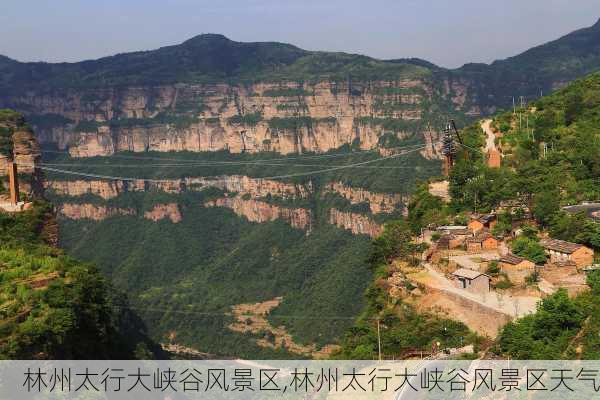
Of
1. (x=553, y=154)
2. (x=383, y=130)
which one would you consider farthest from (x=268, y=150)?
(x=553, y=154)

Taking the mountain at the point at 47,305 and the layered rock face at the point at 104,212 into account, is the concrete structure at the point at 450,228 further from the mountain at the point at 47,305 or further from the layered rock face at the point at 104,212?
the layered rock face at the point at 104,212

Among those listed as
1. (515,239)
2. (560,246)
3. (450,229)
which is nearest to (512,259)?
(560,246)

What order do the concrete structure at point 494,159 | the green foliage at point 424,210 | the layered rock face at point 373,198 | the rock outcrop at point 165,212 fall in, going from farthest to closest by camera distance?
the rock outcrop at point 165,212, the layered rock face at point 373,198, the concrete structure at point 494,159, the green foliage at point 424,210

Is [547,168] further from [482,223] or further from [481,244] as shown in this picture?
[481,244]

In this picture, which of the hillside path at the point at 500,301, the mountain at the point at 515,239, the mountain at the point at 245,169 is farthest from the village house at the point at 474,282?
the mountain at the point at 245,169

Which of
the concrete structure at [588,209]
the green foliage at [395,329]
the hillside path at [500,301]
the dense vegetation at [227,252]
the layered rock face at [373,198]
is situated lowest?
the dense vegetation at [227,252]

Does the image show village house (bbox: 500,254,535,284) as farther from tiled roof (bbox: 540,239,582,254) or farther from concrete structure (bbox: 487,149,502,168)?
concrete structure (bbox: 487,149,502,168)
